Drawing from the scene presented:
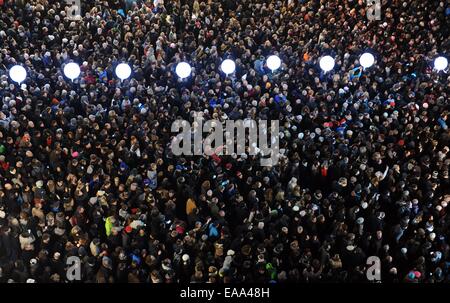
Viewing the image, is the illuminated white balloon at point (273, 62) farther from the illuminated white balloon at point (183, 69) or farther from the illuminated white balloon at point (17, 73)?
the illuminated white balloon at point (17, 73)

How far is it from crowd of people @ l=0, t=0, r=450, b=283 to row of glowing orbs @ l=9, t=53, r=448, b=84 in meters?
0.26

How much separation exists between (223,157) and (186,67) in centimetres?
170

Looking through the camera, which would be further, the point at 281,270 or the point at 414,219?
the point at 414,219

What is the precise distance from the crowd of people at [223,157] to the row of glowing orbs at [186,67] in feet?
0.85

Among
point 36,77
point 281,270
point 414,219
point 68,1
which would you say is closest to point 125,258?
point 281,270

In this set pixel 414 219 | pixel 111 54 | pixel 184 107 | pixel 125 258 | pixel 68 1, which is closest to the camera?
pixel 125 258

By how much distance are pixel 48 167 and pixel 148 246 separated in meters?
Result: 2.01

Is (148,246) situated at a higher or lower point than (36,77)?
lower

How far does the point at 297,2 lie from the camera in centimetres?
1145

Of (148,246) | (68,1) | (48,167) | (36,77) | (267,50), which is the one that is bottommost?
(148,246)

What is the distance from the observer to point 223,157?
7922mm

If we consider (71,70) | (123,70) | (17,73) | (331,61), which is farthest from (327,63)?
(17,73)

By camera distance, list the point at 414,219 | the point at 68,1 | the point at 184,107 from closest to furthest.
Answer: the point at 414,219 → the point at 184,107 → the point at 68,1
